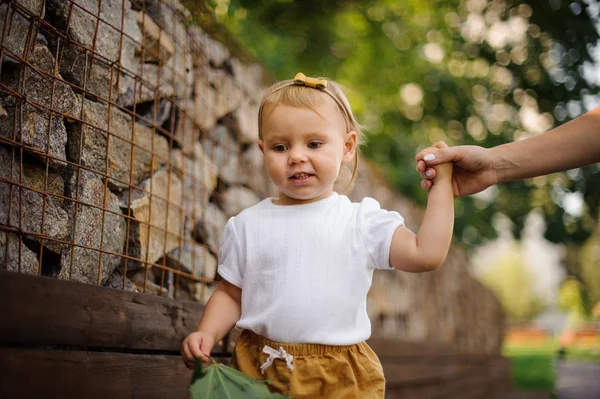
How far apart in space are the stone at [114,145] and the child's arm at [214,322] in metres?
0.51

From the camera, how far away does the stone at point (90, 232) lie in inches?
80.1

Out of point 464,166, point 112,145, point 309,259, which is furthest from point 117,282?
point 464,166

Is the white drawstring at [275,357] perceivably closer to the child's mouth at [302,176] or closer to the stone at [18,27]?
the child's mouth at [302,176]

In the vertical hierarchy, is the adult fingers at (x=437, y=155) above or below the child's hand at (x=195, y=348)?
above

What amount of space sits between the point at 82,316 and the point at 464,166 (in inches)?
46.2

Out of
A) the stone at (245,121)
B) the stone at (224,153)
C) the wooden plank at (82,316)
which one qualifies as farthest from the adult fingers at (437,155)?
the stone at (245,121)

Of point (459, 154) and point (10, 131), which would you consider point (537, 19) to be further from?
point (10, 131)

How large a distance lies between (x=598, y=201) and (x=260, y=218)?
5349mm

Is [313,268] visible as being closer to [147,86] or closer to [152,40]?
[147,86]

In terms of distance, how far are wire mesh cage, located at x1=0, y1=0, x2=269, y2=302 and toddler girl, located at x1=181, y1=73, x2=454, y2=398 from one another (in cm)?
49

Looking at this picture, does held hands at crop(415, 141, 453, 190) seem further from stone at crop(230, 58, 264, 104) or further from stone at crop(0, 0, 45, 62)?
stone at crop(230, 58, 264, 104)

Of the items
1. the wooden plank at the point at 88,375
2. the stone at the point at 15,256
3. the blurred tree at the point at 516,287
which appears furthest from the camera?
the blurred tree at the point at 516,287

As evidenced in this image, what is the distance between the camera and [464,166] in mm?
2010

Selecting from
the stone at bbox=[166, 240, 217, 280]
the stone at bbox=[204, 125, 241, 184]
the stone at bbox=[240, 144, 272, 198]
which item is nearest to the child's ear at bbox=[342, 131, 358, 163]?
the stone at bbox=[166, 240, 217, 280]
